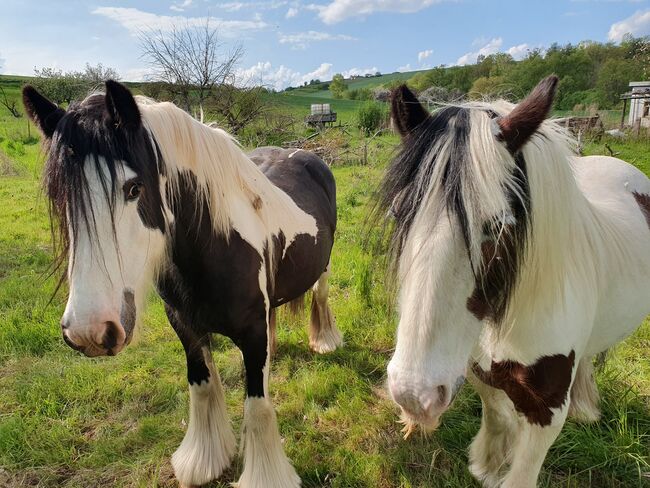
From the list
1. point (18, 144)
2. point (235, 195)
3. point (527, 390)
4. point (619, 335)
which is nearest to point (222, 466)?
point (235, 195)

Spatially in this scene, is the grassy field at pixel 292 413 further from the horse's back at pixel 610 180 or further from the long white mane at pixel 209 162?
the horse's back at pixel 610 180

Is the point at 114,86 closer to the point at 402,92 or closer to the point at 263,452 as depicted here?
the point at 402,92

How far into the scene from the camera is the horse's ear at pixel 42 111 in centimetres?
157

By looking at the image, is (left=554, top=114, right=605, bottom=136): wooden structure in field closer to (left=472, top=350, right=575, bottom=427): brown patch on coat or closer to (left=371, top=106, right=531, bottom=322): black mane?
(left=472, top=350, right=575, bottom=427): brown patch on coat

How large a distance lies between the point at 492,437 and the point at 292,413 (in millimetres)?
1347

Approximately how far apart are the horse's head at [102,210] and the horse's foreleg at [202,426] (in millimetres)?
817

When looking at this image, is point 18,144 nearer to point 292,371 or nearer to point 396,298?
point 292,371

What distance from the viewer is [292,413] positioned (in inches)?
113

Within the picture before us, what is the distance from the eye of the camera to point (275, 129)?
51.2 feet

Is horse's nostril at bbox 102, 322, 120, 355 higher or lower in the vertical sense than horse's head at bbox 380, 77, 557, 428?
lower

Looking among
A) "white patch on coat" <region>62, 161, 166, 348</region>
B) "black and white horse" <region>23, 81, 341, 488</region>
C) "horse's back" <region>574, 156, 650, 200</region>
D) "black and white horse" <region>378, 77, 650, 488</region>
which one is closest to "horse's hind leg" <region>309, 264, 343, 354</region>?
"black and white horse" <region>23, 81, 341, 488</region>

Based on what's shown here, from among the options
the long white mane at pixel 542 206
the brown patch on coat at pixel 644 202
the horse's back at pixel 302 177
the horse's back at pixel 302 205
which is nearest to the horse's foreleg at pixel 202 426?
the horse's back at pixel 302 205

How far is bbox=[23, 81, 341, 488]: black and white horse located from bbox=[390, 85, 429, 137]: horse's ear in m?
0.94

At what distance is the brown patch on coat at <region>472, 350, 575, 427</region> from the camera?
1.55m
